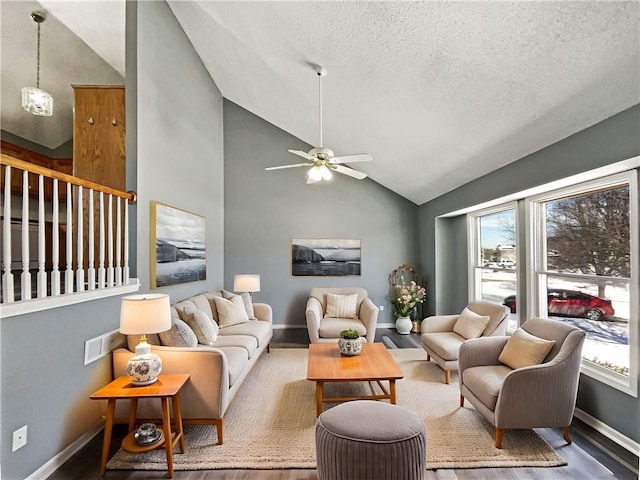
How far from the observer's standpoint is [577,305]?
3061 mm

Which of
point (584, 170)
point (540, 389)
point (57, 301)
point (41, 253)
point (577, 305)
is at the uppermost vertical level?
point (584, 170)

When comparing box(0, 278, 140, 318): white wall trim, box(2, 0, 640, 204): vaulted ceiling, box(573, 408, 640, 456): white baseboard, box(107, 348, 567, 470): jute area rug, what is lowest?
box(107, 348, 567, 470): jute area rug

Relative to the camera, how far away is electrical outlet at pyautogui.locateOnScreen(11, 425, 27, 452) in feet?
6.33

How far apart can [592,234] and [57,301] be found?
13.8 ft

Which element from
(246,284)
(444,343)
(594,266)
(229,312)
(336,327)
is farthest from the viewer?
(246,284)

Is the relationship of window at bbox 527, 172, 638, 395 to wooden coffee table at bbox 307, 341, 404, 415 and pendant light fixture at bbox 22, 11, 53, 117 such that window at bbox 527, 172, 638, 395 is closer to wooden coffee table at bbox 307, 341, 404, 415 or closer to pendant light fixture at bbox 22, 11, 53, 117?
wooden coffee table at bbox 307, 341, 404, 415

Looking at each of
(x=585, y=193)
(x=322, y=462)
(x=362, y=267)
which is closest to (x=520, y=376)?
(x=322, y=462)

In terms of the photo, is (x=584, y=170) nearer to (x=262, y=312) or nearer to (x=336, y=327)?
(x=336, y=327)

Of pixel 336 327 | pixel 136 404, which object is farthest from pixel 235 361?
pixel 336 327

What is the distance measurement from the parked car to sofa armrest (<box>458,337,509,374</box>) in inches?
31.7

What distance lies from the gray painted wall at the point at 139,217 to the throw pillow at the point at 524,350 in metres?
3.37

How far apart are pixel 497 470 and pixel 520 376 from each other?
2.07 ft

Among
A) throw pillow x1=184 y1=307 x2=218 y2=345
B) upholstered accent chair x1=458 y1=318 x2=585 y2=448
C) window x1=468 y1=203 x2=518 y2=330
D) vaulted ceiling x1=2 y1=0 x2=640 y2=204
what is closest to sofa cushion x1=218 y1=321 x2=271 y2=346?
throw pillow x1=184 y1=307 x2=218 y2=345

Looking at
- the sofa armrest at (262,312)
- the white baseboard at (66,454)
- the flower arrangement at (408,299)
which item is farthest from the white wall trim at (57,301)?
the flower arrangement at (408,299)
